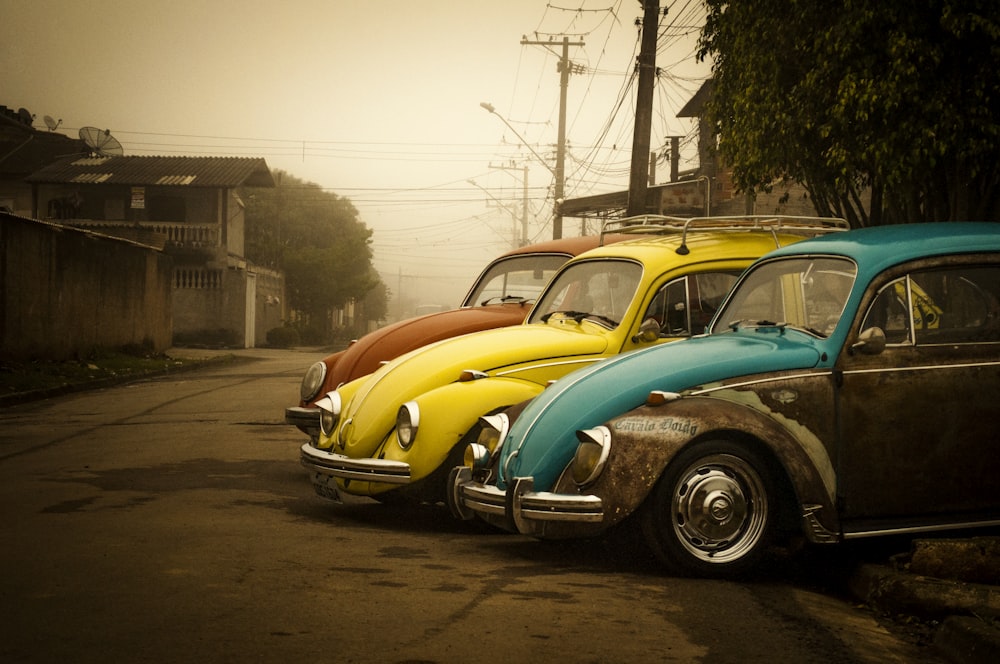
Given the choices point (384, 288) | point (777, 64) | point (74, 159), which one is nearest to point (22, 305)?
point (777, 64)

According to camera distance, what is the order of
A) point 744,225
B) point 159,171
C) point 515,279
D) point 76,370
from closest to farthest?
point 744,225 → point 515,279 → point 76,370 → point 159,171

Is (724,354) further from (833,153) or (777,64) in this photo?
(777,64)

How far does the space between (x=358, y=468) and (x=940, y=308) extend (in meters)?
3.42

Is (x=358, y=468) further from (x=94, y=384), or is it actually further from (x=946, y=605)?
(x=94, y=384)

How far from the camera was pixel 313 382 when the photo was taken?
9.43 m

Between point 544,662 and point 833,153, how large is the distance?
7723 mm

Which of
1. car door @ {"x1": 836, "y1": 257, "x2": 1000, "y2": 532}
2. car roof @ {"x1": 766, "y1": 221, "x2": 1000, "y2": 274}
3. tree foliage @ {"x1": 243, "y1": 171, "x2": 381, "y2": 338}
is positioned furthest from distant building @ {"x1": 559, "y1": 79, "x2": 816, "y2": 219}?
tree foliage @ {"x1": 243, "y1": 171, "x2": 381, "y2": 338}

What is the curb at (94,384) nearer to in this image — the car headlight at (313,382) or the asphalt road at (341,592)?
the car headlight at (313,382)

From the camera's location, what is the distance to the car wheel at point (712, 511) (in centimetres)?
547

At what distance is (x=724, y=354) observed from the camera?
584cm

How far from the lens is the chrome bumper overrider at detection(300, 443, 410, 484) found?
6.77 metres

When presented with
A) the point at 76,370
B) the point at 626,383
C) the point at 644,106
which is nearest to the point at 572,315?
the point at 626,383

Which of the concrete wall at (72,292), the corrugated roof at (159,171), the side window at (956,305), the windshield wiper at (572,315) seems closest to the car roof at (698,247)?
the windshield wiper at (572,315)

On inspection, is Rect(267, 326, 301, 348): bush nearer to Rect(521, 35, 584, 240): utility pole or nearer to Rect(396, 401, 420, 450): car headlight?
Rect(521, 35, 584, 240): utility pole
